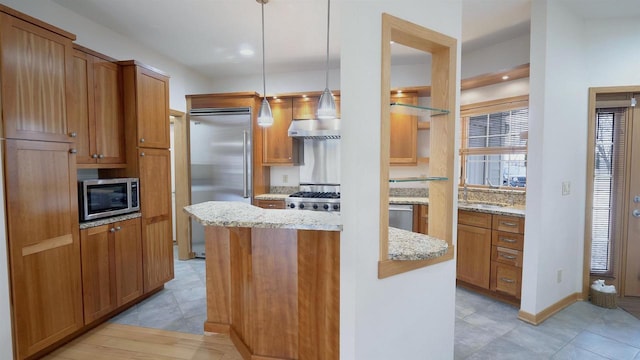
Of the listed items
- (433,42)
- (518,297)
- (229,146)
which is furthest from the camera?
(229,146)

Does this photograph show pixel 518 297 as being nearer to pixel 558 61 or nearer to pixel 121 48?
pixel 558 61

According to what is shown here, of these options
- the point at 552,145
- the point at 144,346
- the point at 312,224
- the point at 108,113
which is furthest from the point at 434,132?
the point at 108,113

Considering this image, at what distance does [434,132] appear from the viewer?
5.56 feet

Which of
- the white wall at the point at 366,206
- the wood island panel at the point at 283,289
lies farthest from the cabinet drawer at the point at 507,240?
the wood island panel at the point at 283,289

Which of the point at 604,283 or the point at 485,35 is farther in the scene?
the point at 485,35

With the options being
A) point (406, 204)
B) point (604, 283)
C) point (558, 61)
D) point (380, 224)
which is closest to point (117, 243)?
point (380, 224)

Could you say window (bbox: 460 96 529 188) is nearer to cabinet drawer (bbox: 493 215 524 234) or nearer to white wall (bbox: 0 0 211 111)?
cabinet drawer (bbox: 493 215 524 234)

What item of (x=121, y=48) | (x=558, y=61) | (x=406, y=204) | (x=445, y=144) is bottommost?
(x=406, y=204)

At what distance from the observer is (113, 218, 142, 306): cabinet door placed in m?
2.62

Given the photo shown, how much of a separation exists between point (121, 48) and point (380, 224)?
342 cm

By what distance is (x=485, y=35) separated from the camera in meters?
3.21

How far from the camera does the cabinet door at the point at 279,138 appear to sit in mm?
4219

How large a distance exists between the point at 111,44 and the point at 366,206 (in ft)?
10.8

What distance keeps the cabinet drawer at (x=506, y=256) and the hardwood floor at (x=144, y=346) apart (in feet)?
8.25
